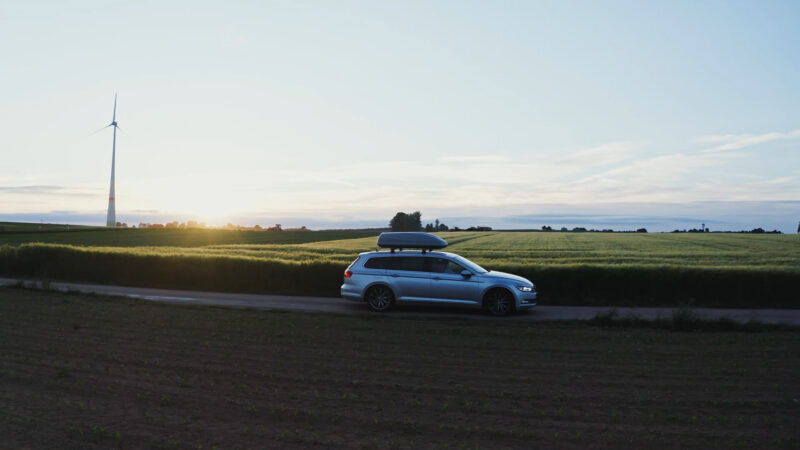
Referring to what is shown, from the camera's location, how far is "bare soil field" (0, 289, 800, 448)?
699 centimetres

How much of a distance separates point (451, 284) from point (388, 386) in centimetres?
921

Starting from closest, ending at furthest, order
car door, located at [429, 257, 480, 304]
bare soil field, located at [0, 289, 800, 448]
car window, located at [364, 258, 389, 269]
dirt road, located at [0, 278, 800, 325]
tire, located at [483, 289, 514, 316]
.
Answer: bare soil field, located at [0, 289, 800, 448] → dirt road, located at [0, 278, 800, 325] → tire, located at [483, 289, 514, 316] → car door, located at [429, 257, 480, 304] → car window, located at [364, 258, 389, 269]

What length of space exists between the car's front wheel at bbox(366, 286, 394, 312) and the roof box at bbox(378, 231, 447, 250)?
1310mm

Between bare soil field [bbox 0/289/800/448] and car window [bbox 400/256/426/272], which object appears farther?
car window [bbox 400/256/426/272]

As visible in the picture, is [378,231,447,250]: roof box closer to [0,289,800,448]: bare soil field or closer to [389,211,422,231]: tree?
[0,289,800,448]: bare soil field

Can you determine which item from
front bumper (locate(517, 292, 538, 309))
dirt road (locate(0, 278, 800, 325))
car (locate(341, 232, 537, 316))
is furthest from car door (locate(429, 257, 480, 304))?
front bumper (locate(517, 292, 538, 309))

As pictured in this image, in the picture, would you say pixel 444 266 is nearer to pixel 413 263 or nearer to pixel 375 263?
pixel 413 263

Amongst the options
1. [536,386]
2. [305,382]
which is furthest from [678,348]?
[305,382]

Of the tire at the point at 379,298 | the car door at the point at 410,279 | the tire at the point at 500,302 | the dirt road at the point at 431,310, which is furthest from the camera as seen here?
the tire at the point at 379,298

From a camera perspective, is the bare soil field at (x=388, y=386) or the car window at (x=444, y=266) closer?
the bare soil field at (x=388, y=386)

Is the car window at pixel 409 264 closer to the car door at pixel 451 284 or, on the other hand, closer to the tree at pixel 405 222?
the car door at pixel 451 284

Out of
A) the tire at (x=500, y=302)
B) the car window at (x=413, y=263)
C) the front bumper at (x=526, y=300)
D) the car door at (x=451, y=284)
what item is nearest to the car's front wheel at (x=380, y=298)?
the car window at (x=413, y=263)

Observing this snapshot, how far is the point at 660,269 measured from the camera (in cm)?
2138

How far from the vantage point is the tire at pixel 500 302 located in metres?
17.8
